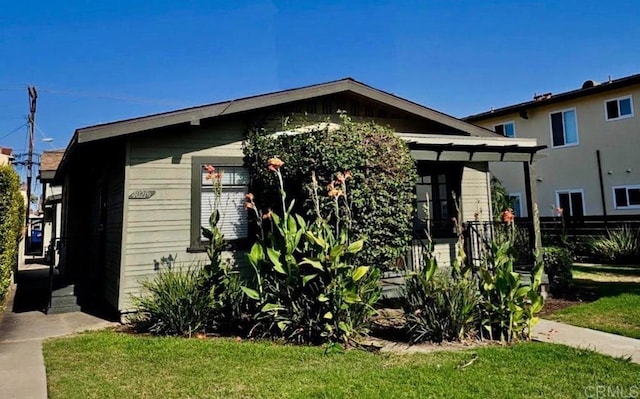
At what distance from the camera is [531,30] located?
37.5 ft

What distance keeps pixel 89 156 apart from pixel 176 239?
3726mm

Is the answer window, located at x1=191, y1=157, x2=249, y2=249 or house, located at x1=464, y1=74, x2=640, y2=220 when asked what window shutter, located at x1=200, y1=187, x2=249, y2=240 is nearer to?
window, located at x1=191, y1=157, x2=249, y2=249

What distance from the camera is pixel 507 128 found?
1828 centimetres

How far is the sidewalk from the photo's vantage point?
472 centimetres

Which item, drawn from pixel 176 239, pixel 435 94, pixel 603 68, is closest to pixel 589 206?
pixel 603 68

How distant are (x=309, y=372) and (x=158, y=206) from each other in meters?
4.26

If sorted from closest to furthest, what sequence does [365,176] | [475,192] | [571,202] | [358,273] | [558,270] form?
1. [358,273]
2. [365,176]
3. [558,270]
4. [475,192]
5. [571,202]

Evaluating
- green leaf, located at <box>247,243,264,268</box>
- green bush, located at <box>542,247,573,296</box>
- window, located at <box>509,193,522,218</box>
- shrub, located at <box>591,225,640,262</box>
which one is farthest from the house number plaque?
window, located at <box>509,193,522,218</box>

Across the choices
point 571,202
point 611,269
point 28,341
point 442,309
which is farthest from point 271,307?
point 571,202

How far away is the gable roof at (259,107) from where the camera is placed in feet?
21.0

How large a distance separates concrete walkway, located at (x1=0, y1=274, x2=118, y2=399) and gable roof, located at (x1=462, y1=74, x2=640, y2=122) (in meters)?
16.8

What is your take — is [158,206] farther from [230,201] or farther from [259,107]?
[259,107]

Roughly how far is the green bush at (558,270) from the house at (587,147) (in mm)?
4978

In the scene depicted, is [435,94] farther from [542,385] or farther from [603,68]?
[542,385]
